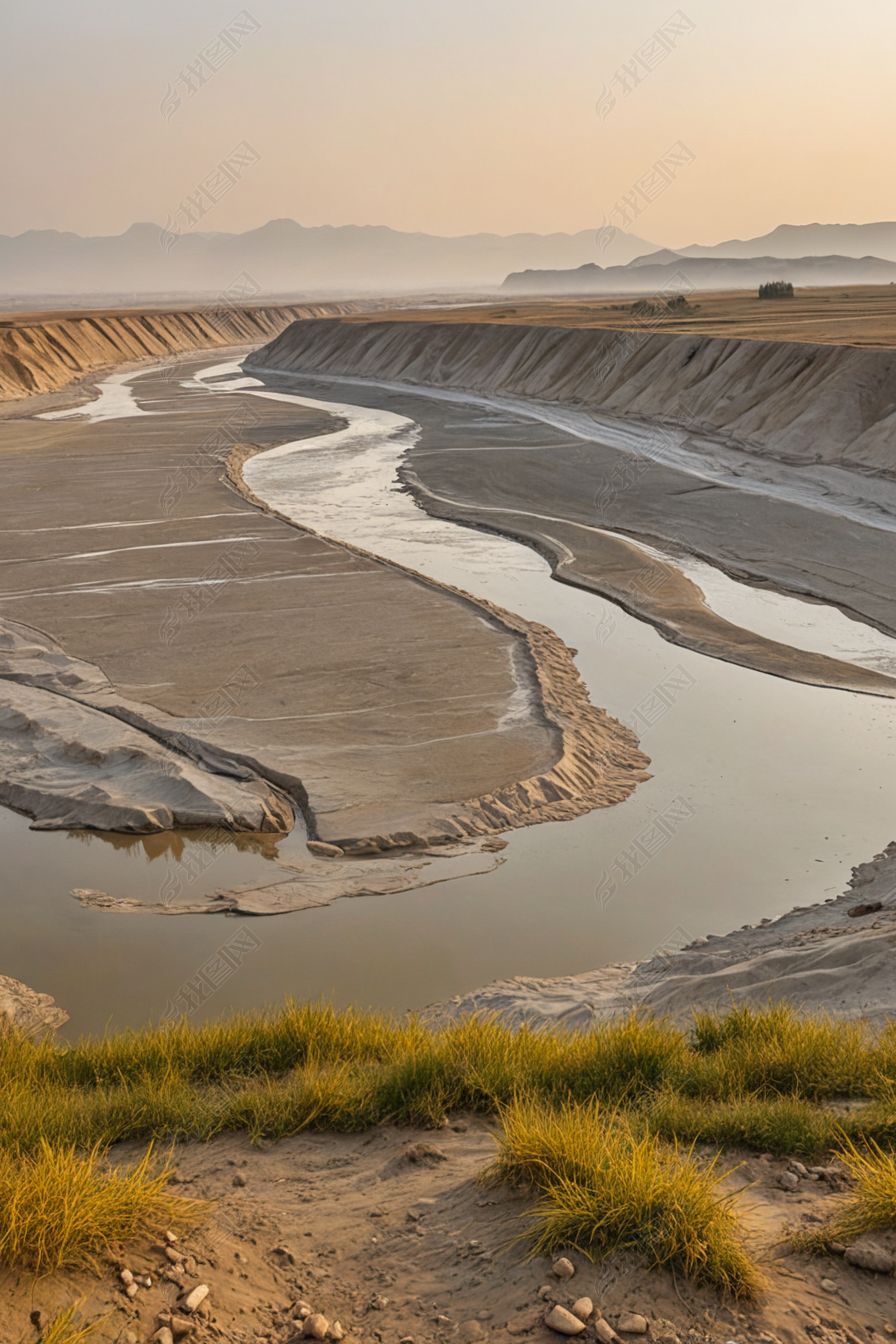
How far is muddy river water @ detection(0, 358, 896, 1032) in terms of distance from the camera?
8867 mm

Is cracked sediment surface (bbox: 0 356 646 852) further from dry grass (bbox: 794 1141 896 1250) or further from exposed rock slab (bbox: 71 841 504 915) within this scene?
dry grass (bbox: 794 1141 896 1250)

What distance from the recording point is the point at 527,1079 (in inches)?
227

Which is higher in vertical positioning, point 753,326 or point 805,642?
point 753,326

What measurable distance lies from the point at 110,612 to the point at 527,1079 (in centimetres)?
1326

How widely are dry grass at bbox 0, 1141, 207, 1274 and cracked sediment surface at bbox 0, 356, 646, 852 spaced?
616cm

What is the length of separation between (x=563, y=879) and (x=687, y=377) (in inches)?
1193

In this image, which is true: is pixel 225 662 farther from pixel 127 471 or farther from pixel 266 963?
pixel 127 471

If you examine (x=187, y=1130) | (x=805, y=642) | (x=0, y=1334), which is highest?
(x=805, y=642)

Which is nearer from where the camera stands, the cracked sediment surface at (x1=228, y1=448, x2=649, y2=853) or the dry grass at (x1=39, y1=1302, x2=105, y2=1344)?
the dry grass at (x1=39, y1=1302, x2=105, y2=1344)

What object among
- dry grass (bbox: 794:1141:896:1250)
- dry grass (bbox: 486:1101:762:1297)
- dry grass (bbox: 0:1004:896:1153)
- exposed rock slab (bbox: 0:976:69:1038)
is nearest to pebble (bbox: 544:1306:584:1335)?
dry grass (bbox: 486:1101:762:1297)

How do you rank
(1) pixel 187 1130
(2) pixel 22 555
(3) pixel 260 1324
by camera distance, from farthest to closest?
1. (2) pixel 22 555
2. (1) pixel 187 1130
3. (3) pixel 260 1324

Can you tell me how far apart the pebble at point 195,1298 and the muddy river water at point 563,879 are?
4274 millimetres

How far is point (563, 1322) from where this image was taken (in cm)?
383

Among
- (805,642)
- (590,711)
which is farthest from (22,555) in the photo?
(805,642)
